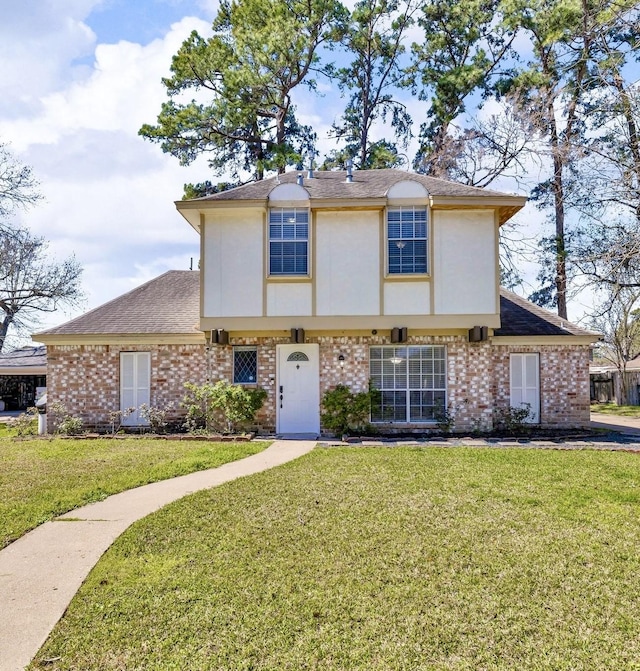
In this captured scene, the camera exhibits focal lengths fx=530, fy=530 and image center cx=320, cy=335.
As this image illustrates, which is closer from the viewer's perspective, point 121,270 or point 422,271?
point 422,271

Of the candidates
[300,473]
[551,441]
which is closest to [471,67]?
[551,441]

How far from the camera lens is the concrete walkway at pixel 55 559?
141 inches

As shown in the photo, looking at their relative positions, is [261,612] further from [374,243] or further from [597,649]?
[374,243]

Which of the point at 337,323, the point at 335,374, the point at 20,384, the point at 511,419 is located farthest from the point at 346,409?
the point at 20,384

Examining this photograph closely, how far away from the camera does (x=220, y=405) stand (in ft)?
40.9

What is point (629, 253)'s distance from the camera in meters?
8.17

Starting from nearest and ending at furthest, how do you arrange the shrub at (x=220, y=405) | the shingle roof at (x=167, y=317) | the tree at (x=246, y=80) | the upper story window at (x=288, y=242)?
the shrub at (x=220, y=405) → the upper story window at (x=288, y=242) → the shingle roof at (x=167, y=317) → the tree at (x=246, y=80)

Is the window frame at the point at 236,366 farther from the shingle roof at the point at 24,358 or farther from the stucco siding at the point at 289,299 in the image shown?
the shingle roof at the point at 24,358

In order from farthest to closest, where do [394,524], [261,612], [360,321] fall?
[360,321]
[394,524]
[261,612]

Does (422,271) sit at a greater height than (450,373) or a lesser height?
greater

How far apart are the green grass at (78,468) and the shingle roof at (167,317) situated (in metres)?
3.01

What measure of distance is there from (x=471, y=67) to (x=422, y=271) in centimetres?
1514

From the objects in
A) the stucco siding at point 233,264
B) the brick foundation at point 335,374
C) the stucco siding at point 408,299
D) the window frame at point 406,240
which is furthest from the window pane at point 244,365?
the window frame at point 406,240

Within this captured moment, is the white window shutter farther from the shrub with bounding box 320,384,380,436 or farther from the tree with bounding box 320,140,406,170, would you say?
the tree with bounding box 320,140,406,170
